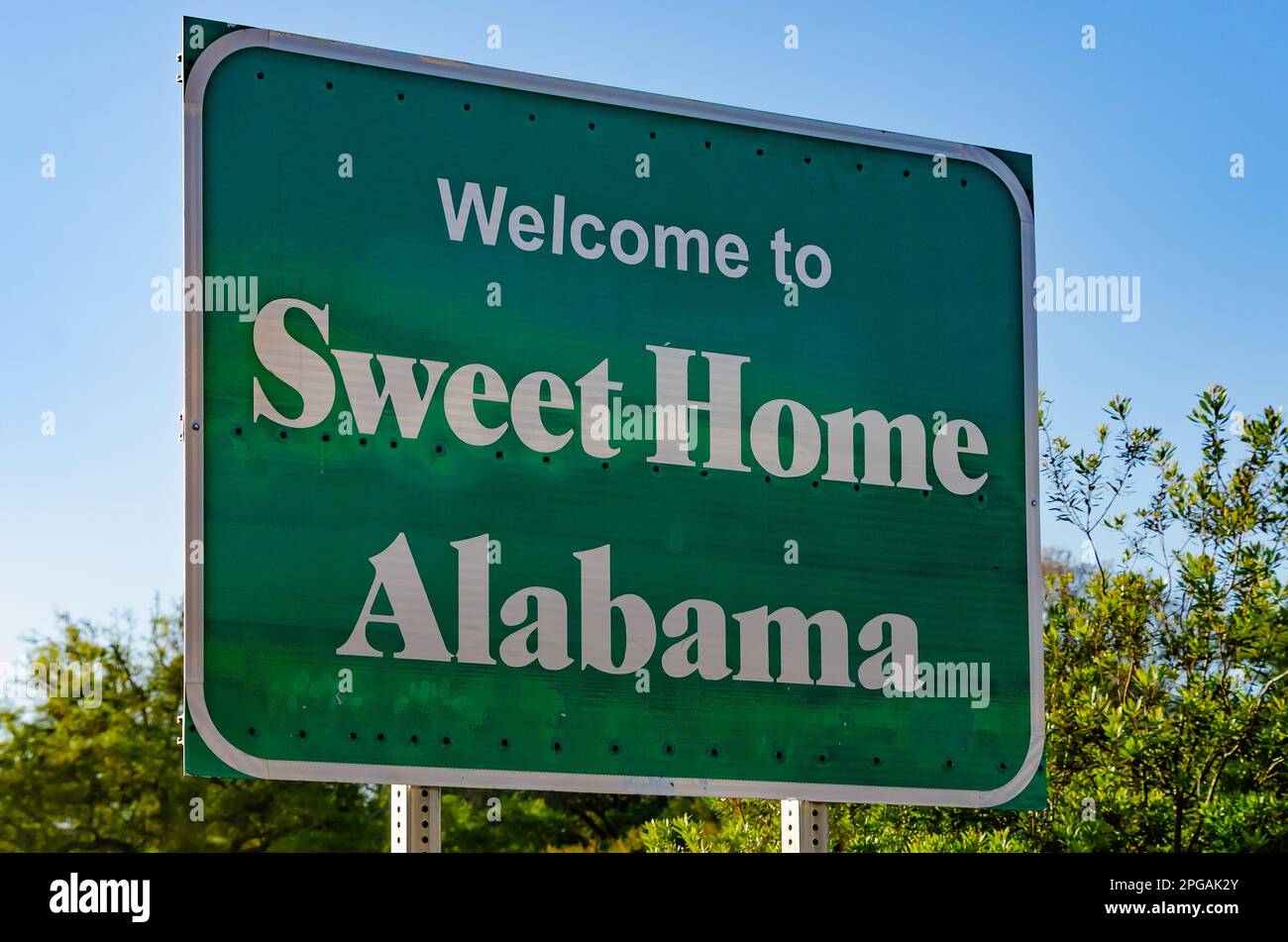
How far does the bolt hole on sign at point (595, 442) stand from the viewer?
5.41m

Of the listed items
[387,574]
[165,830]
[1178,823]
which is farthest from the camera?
A: [165,830]

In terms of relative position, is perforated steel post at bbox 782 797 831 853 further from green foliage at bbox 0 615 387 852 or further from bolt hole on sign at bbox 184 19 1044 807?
green foliage at bbox 0 615 387 852

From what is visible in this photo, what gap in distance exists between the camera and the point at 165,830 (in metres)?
31.5

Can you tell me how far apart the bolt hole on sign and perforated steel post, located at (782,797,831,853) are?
0.26ft

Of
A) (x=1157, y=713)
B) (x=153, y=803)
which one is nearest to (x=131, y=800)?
(x=153, y=803)

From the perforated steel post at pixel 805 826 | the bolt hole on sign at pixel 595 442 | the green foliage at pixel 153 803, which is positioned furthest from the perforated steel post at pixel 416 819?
the green foliage at pixel 153 803

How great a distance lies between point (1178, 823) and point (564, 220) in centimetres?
691

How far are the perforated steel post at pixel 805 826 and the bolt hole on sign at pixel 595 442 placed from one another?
80 millimetres

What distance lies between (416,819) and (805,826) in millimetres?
1385

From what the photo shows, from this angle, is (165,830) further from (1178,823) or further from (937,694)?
(937,694)

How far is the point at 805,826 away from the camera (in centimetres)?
591

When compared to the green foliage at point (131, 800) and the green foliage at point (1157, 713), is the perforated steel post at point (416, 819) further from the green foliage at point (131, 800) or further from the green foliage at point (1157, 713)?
the green foliage at point (131, 800)
